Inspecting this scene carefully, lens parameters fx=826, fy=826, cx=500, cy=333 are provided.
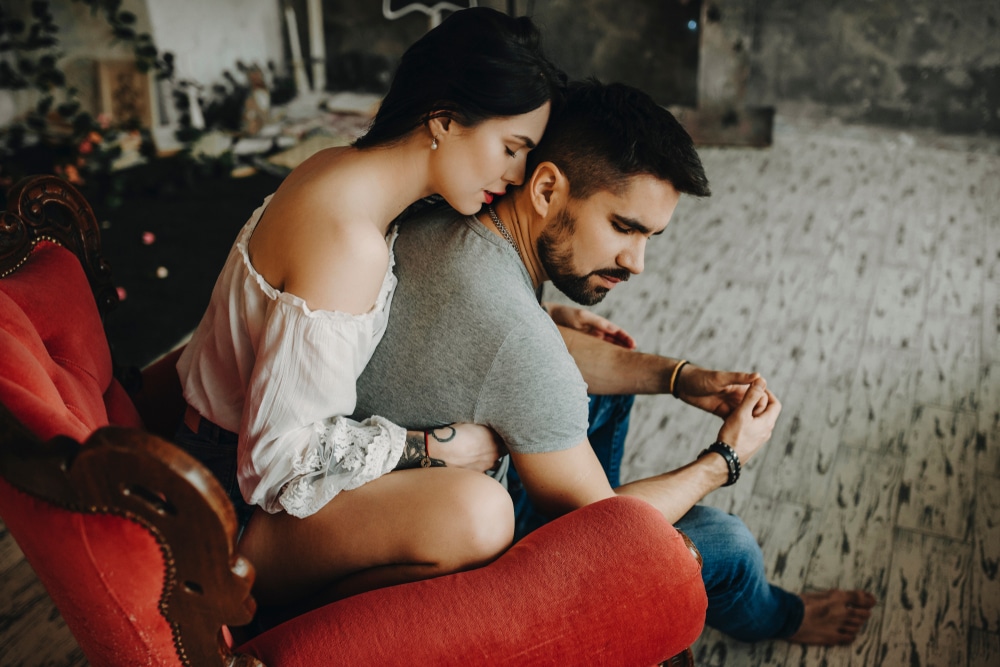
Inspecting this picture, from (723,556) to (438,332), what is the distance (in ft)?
2.09

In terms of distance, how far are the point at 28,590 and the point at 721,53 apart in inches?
174

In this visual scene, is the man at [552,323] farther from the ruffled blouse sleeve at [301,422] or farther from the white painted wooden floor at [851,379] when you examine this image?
the white painted wooden floor at [851,379]

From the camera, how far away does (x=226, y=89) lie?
514cm

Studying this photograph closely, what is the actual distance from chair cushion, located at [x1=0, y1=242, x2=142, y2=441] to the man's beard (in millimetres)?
715

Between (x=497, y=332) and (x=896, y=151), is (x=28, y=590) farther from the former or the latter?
(x=896, y=151)

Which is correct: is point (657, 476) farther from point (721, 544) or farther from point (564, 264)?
point (564, 264)

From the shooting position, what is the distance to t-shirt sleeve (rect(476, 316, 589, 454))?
1206 mm

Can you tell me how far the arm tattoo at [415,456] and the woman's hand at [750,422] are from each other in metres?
0.54

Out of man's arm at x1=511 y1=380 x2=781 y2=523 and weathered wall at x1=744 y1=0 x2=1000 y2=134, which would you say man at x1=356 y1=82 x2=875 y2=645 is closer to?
man's arm at x1=511 y1=380 x2=781 y2=523

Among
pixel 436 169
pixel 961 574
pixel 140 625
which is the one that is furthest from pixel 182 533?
pixel 961 574

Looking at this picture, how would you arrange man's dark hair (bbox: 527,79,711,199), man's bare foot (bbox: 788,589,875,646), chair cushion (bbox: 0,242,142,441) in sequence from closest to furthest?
chair cushion (bbox: 0,242,142,441) → man's dark hair (bbox: 527,79,711,199) → man's bare foot (bbox: 788,589,875,646)

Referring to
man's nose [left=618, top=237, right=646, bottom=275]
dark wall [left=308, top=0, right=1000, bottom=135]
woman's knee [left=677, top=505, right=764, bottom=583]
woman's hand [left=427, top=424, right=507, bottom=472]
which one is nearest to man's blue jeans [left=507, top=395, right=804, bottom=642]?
woman's knee [left=677, top=505, right=764, bottom=583]

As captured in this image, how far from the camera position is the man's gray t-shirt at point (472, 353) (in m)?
1.21

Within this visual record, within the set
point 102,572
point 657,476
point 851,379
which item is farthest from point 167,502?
point 851,379
